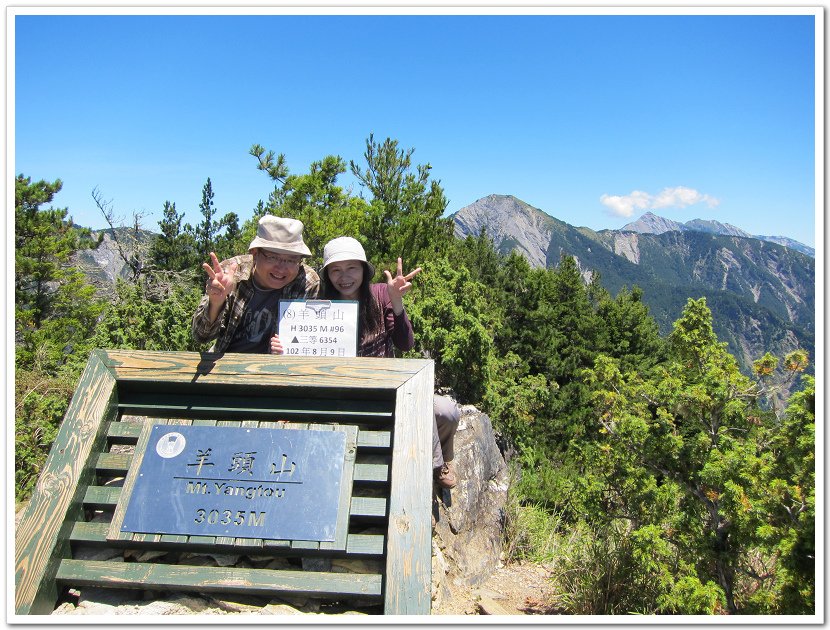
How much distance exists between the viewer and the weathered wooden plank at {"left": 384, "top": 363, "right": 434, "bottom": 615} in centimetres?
239

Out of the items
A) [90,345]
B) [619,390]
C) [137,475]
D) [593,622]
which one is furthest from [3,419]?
[90,345]

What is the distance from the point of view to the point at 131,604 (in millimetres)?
2504

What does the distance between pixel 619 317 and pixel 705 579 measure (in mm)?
15670

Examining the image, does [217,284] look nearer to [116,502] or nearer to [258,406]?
[258,406]

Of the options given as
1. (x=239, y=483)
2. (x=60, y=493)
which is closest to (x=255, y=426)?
(x=239, y=483)

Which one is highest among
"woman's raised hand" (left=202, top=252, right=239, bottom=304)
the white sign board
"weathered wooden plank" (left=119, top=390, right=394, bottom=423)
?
"woman's raised hand" (left=202, top=252, right=239, bottom=304)

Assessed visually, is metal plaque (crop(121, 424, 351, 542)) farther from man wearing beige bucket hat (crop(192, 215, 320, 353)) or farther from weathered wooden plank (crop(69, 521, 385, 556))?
man wearing beige bucket hat (crop(192, 215, 320, 353))

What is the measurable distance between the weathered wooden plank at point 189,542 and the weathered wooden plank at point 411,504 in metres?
0.11

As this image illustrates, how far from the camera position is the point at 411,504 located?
8.53 ft

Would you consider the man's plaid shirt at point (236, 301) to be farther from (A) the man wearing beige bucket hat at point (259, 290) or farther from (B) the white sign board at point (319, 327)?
(B) the white sign board at point (319, 327)

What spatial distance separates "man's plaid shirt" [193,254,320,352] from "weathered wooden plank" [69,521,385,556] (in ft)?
3.70

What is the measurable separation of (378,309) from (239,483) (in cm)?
139

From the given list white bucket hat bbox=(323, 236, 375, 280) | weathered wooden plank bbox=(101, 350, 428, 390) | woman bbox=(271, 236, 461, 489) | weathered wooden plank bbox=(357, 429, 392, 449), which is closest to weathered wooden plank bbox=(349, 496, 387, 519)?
weathered wooden plank bbox=(357, 429, 392, 449)

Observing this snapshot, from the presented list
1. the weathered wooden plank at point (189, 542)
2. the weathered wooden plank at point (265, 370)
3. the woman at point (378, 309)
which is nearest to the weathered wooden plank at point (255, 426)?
the weathered wooden plank at point (265, 370)
